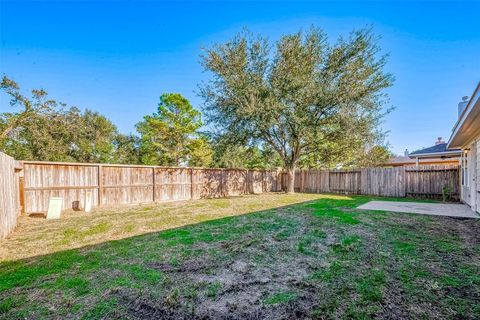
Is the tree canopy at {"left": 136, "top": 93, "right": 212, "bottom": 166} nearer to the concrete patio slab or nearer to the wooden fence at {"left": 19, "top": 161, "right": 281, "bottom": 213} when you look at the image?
the wooden fence at {"left": 19, "top": 161, "right": 281, "bottom": 213}

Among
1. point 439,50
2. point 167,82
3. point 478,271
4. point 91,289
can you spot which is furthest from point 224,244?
point 167,82

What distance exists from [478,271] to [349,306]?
195 centimetres

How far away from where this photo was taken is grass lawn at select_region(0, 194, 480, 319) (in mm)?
1886

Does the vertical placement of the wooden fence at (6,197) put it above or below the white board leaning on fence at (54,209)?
above

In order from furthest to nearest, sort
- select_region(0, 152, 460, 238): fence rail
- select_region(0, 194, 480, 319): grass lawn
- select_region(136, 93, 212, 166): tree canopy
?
1. select_region(136, 93, 212, 166): tree canopy
2. select_region(0, 152, 460, 238): fence rail
3. select_region(0, 194, 480, 319): grass lawn

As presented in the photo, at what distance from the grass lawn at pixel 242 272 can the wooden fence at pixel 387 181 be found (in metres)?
6.46

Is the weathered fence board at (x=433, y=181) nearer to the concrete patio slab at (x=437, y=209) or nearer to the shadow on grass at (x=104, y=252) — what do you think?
the concrete patio slab at (x=437, y=209)

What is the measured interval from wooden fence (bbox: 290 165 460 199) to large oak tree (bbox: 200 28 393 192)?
6.53 ft

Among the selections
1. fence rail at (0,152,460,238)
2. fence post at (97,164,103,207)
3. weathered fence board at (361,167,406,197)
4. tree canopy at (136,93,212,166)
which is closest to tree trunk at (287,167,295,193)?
fence rail at (0,152,460,238)

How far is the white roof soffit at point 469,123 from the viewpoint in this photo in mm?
3800

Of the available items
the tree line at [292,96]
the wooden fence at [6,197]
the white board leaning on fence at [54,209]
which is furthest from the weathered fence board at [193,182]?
the wooden fence at [6,197]

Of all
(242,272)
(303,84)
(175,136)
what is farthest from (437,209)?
(175,136)

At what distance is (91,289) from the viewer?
2.19 meters

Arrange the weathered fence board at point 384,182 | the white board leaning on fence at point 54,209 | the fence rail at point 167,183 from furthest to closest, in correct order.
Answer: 1. the weathered fence board at point 384,182
2. the fence rail at point 167,183
3. the white board leaning on fence at point 54,209
